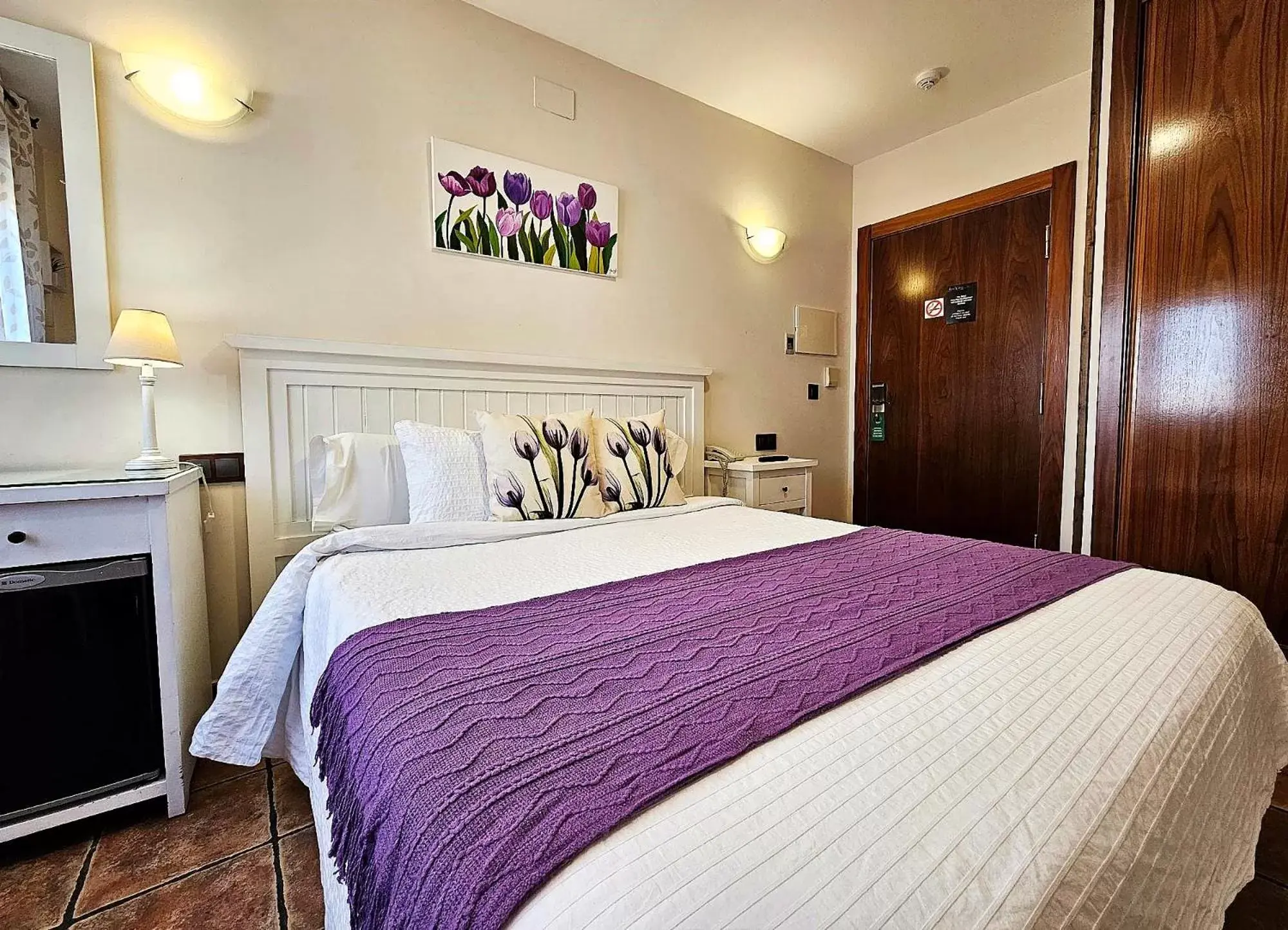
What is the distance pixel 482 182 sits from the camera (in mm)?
2211

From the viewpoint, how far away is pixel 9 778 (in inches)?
48.3

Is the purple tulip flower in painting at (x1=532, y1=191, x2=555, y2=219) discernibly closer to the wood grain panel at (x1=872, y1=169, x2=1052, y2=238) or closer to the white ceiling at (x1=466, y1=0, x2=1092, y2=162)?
the white ceiling at (x1=466, y1=0, x2=1092, y2=162)

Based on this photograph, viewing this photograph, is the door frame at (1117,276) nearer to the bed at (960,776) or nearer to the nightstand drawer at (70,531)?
the bed at (960,776)

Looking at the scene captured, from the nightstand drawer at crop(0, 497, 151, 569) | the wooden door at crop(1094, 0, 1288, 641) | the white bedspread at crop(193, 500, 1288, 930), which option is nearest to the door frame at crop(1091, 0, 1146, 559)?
the wooden door at crop(1094, 0, 1288, 641)

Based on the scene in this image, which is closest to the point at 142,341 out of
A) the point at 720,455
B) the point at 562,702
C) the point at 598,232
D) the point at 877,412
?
the point at 562,702

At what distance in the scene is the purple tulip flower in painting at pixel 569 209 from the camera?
7.90 feet

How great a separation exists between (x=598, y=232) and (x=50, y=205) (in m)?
1.73

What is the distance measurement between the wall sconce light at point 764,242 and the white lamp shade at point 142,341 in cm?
254

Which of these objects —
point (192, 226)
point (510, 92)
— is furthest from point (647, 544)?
point (510, 92)

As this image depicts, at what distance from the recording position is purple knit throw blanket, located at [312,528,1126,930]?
52 centimetres

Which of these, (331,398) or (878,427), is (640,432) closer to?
(331,398)

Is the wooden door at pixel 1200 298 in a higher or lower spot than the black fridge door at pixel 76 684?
higher

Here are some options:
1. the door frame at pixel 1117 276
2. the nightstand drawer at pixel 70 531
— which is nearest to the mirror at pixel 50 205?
the nightstand drawer at pixel 70 531

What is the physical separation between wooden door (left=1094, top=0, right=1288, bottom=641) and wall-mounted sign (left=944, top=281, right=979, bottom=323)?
75cm
